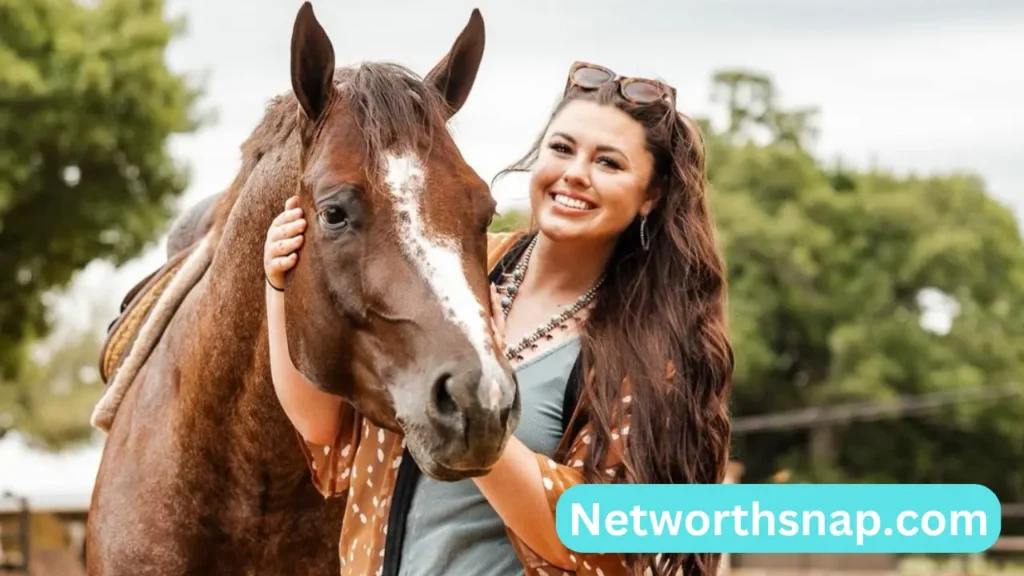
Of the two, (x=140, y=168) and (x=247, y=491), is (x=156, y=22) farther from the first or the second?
(x=247, y=491)

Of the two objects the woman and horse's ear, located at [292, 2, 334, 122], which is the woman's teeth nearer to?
the woman

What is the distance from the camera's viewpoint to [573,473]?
2.83 meters

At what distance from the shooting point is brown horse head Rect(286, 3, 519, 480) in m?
2.39

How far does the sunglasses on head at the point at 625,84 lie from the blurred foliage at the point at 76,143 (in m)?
13.7

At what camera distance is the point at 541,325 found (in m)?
3.01

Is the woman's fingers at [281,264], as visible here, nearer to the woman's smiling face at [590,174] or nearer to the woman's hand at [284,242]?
the woman's hand at [284,242]

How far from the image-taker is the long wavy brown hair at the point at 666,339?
114 inches

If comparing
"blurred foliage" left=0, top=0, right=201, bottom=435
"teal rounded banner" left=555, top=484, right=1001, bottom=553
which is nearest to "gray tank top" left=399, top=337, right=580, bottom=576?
"teal rounded banner" left=555, top=484, right=1001, bottom=553

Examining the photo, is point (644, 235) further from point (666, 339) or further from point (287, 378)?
point (287, 378)

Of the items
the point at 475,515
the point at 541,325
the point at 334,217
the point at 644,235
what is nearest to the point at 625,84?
the point at 644,235

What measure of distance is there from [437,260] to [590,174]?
569 mm

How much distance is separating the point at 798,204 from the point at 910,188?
361 cm

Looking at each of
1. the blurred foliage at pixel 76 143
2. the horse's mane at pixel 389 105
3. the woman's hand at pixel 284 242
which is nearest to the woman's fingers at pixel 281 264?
the woman's hand at pixel 284 242

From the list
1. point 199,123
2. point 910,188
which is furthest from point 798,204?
point 199,123
